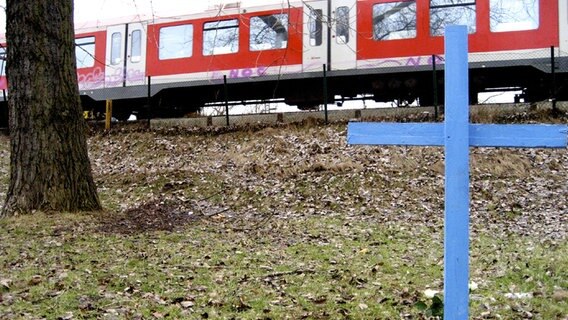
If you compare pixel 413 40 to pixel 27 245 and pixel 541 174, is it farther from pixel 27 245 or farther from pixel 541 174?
pixel 27 245

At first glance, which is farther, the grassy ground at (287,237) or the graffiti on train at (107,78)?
the graffiti on train at (107,78)

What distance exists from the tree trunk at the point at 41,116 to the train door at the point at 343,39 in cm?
731

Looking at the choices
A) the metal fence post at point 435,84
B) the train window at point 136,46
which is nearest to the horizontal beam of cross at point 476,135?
the metal fence post at point 435,84

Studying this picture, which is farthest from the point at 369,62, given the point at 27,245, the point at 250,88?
the point at 27,245

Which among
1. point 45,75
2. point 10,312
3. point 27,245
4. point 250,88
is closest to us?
point 10,312

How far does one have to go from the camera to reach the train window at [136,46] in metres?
14.8

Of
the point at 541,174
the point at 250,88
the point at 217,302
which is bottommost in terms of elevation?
the point at 217,302

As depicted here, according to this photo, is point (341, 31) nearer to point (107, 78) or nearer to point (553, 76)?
point (553, 76)

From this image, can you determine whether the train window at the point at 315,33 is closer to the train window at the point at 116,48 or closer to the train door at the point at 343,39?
the train door at the point at 343,39

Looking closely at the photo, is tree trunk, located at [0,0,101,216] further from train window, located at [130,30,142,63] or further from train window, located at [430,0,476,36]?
train window, located at [430,0,476,36]

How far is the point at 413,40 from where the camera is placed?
12.5 meters

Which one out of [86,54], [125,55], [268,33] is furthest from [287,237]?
[86,54]

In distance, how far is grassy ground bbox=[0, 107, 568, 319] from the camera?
407 centimetres

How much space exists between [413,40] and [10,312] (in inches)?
429
